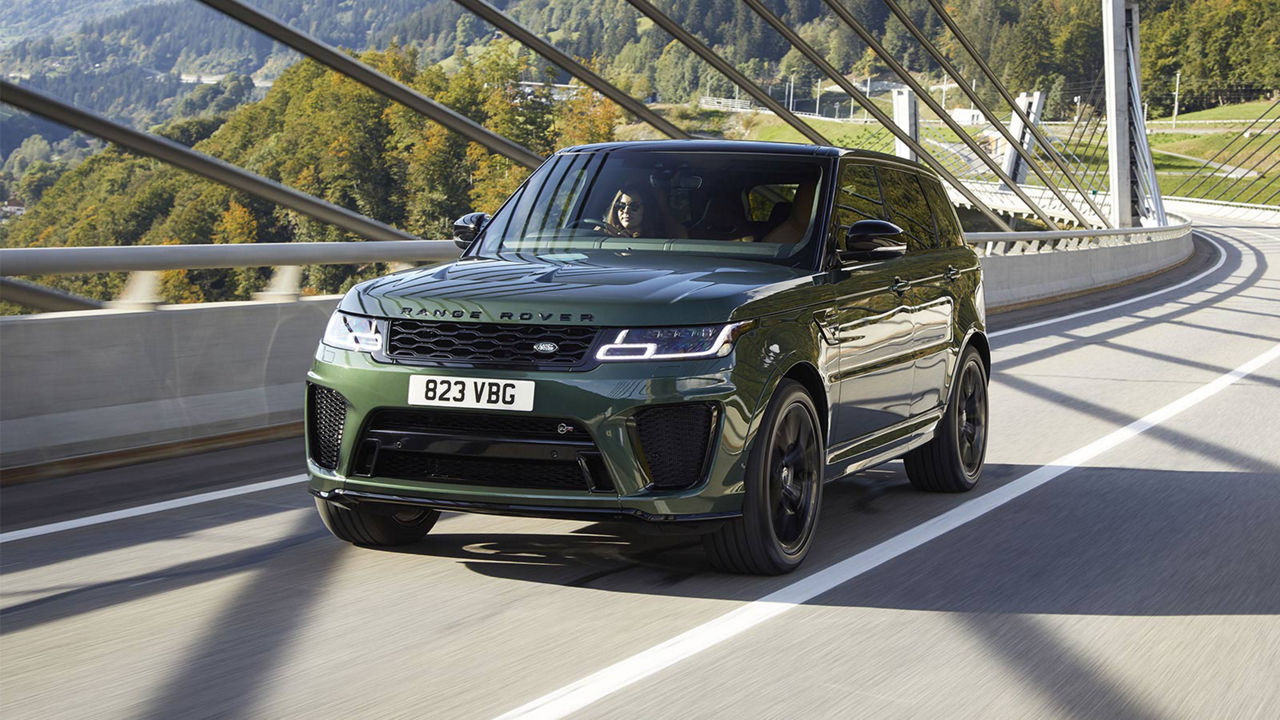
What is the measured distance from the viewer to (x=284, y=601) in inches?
209

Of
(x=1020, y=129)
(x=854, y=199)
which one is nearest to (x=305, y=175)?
(x=854, y=199)

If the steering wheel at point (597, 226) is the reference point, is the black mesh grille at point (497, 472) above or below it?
below

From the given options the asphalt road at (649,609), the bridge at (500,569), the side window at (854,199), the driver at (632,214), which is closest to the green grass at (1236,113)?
the bridge at (500,569)

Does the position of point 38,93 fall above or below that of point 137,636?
above

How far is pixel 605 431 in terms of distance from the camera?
5211 mm

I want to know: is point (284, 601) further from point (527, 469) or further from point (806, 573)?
point (806, 573)

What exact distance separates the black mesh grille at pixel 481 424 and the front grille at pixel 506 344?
0.58 ft

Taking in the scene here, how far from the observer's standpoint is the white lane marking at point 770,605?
13.9 ft

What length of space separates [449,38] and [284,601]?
3044 cm

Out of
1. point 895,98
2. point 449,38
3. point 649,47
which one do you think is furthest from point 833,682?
point 649,47

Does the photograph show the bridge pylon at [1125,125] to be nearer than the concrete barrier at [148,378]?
No

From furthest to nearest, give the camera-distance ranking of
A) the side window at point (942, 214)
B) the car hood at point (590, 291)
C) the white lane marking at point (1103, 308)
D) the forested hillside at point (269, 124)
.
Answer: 1. the white lane marking at point (1103, 308)
2. the forested hillside at point (269, 124)
3. the side window at point (942, 214)
4. the car hood at point (590, 291)

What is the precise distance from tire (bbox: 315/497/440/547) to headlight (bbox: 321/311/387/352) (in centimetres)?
61

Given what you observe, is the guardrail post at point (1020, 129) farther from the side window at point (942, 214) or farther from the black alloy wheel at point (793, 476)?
the black alloy wheel at point (793, 476)
